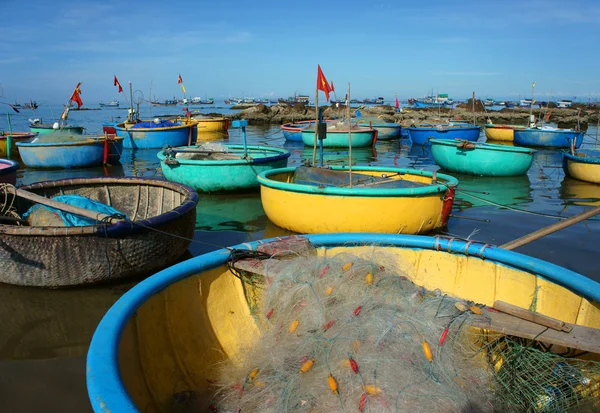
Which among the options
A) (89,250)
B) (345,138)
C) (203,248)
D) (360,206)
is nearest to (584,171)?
(360,206)

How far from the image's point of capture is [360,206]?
6.35m

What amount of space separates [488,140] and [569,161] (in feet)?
43.6

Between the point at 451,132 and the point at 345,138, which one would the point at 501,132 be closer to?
the point at 451,132

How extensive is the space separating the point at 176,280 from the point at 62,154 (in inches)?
518

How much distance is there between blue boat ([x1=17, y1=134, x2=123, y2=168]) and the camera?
13953 mm

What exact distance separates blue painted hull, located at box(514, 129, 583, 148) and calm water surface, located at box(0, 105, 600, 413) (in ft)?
17.5

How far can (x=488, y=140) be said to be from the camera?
25094mm

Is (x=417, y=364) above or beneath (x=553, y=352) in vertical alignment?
above

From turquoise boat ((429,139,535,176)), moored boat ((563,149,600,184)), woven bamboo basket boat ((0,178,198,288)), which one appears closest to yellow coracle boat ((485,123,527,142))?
moored boat ((563,149,600,184))

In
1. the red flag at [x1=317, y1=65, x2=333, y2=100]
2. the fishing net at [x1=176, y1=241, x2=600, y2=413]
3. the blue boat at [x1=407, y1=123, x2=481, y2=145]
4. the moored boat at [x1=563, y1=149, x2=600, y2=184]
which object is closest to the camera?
the fishing net at [x1=176, y1=241, x2=600, y2=413]

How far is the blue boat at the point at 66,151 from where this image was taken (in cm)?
1395

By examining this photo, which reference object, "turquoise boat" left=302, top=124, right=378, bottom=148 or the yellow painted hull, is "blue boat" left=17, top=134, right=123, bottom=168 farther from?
the yellow painted hull

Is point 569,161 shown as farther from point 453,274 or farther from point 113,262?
point 113,262

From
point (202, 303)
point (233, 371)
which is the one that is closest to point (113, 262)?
point (202, 303)
